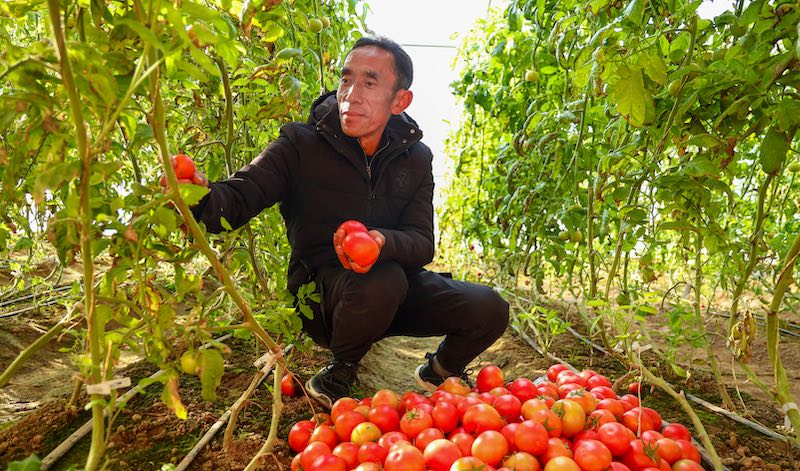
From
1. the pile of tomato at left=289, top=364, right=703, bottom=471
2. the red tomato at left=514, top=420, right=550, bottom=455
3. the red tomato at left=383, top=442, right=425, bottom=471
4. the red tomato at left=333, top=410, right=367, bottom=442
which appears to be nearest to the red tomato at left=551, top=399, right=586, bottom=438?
the pile of tomato at left=289, top=364, right=703, bottom=471

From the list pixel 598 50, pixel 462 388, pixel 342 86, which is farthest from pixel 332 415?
pixel 598 50

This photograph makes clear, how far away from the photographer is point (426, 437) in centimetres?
124

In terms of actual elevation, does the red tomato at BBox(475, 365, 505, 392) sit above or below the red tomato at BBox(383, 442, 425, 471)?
above

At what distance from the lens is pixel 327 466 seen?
1.16 meters

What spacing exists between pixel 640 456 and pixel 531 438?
0.24 m

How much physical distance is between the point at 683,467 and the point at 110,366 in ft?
3.71

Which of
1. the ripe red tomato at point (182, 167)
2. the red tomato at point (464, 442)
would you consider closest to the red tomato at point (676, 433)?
the red tomato at point (464, 442)

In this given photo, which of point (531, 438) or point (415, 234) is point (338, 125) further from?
point (531, 438)

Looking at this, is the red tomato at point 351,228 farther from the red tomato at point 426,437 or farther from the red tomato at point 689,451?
the red tomato at point 689,451

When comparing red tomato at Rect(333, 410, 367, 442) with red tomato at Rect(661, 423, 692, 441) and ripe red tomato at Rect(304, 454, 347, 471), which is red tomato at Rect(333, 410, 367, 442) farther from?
red tomato at Rect(661, 423, 692, 441)

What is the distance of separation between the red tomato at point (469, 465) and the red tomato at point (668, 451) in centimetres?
44


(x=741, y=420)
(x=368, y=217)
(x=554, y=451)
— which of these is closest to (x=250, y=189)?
(x=368, y=217)

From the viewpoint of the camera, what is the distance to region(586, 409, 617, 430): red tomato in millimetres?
1306

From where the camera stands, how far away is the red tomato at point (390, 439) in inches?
48.5
